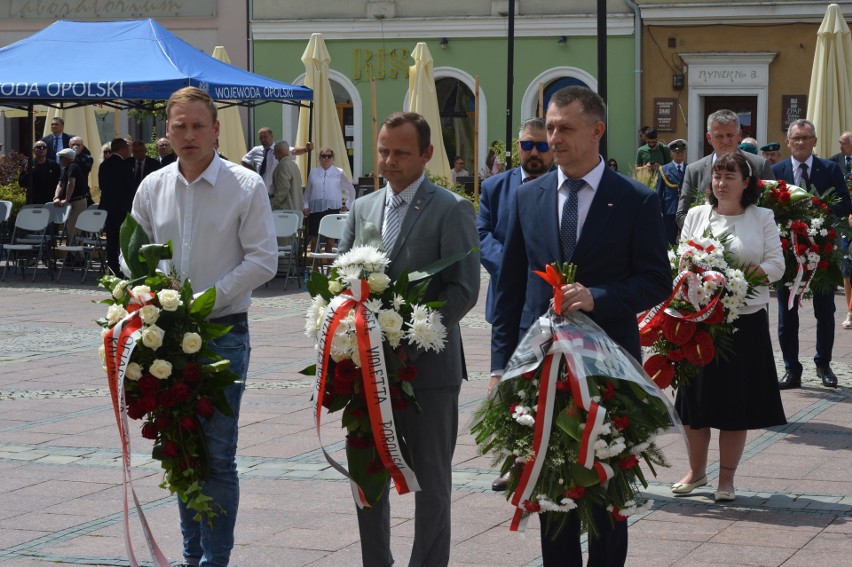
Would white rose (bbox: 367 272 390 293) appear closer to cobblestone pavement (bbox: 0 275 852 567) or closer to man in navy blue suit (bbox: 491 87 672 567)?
man in navy blue suit (bbox: 491 87 672 567)

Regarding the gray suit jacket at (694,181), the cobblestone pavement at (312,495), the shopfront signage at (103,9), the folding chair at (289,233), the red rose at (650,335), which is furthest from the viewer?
the shopfront signage at (103,9)

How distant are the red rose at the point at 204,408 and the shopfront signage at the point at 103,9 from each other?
28813mm

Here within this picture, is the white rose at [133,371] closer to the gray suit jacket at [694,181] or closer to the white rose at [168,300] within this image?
the white rose at [168,300]

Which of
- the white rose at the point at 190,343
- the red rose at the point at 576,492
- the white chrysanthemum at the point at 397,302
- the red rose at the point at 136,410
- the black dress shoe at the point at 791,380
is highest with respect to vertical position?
the white chrysanthemum at the point at 397,302

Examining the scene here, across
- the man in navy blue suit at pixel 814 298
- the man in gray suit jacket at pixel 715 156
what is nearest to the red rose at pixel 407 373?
the man in gray suit jacket at pixel 715 156

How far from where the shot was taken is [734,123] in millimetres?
9008

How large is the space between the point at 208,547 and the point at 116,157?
14.2m

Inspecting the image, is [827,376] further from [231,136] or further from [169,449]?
[231,136]

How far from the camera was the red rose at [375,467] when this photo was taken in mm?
4883

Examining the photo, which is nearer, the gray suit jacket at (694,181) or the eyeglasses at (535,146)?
the eyeglasses at (535,146)

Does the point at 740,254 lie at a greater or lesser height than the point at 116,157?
lesser

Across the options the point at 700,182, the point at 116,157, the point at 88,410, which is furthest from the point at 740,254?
the point at 116,157

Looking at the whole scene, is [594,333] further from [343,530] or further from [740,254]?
[740,254]

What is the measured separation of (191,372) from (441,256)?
999mm
